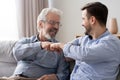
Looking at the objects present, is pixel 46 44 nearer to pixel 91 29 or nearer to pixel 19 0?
pixel 91 29

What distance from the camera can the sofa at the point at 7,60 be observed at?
2.56 metres

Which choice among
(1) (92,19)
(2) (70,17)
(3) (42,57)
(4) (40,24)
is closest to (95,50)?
(1) (92,19)

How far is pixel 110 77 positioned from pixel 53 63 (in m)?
0.62

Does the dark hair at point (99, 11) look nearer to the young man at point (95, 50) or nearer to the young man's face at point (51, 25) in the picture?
the young man at point (95, 50)

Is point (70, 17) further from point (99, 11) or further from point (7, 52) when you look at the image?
point (99, 11)

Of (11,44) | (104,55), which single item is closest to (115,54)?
(104,55)

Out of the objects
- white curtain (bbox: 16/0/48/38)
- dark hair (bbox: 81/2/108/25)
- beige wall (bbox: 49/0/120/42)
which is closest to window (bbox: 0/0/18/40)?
white curtain (bbox: 16/0/48/38)

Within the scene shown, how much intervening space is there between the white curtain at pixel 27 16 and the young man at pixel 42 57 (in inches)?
41.5

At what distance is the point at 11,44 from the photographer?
2.61m

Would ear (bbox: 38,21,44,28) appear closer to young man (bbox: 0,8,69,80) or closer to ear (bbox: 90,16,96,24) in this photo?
young man (bbox: 0,8,69,80)

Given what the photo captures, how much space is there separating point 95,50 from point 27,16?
6.03 ft

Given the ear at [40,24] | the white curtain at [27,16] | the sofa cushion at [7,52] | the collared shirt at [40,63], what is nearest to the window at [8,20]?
the white curtain at [27,16]

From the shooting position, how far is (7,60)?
2592 mm

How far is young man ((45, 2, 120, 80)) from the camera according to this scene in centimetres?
170
